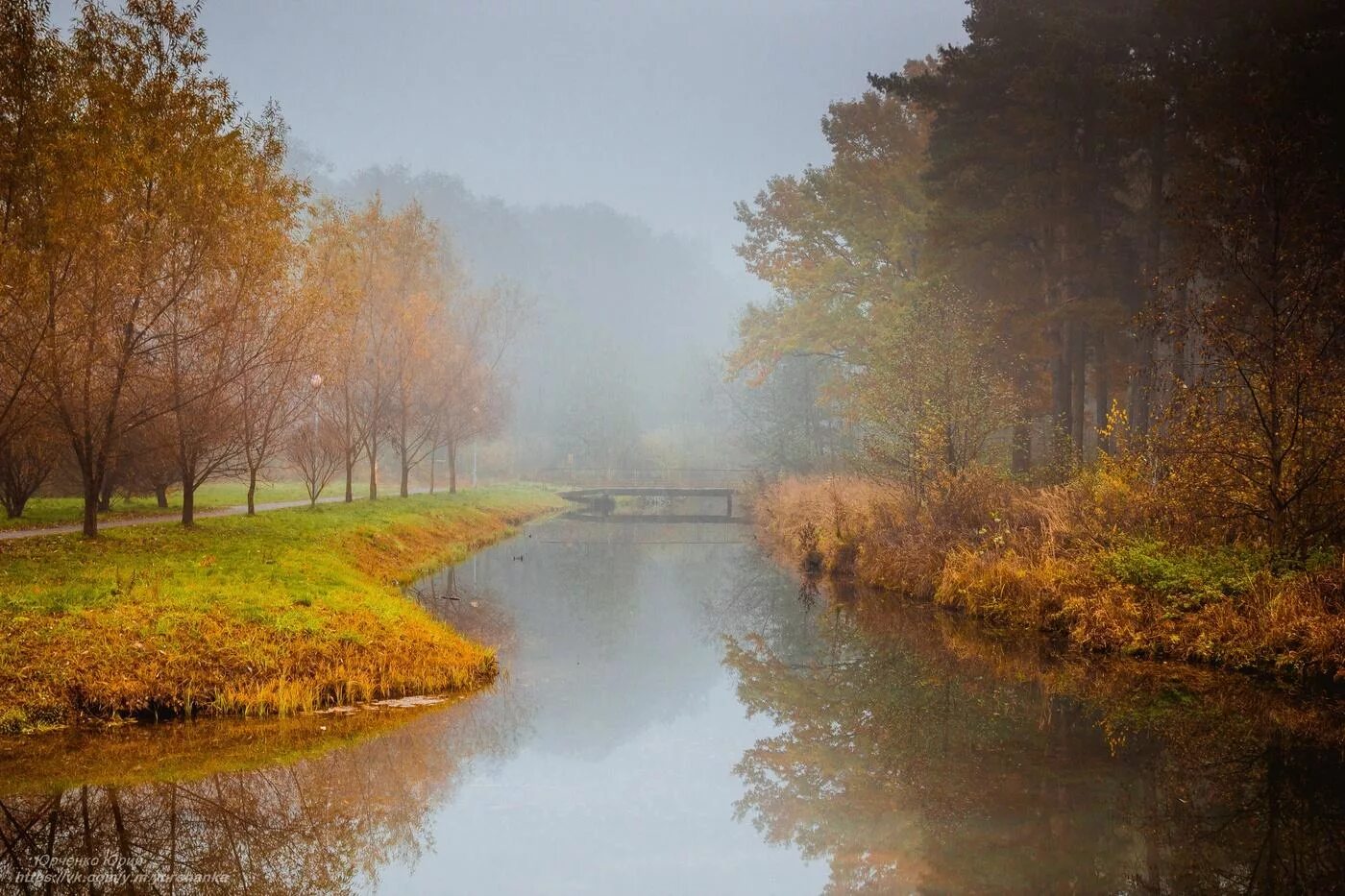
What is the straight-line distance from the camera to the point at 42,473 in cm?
1997

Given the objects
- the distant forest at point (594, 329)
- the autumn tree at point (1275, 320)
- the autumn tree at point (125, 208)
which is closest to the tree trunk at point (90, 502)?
the autumn tree at point (125, 208)

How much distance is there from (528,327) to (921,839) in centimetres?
7910

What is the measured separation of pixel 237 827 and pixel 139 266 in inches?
470

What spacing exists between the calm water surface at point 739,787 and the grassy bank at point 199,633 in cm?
57

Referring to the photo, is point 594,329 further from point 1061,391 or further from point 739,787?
point 739,787

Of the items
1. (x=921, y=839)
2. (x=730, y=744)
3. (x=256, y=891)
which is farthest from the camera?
(x=730, y=744)

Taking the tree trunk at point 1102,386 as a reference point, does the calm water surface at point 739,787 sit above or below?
below

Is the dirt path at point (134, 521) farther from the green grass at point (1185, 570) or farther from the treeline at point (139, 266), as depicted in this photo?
the green grass at point (1185, 570)

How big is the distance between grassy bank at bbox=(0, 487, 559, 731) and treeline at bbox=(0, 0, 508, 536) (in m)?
2.69

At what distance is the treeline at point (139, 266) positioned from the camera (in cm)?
1390

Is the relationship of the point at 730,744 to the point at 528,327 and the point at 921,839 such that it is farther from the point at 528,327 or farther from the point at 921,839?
the point at 528,327

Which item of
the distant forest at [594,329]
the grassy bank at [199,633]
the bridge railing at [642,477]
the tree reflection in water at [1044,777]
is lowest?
the tree reflection in water at [1044,777]

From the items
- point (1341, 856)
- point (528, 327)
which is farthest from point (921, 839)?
point (528, 327)

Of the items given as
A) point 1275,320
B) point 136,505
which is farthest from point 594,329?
point 1275,320
